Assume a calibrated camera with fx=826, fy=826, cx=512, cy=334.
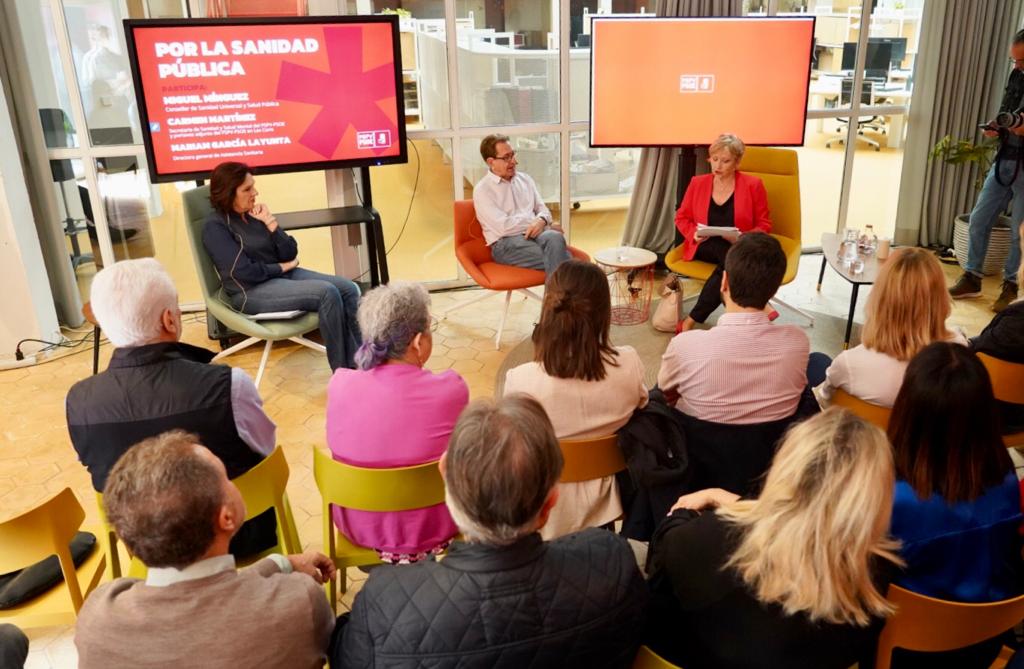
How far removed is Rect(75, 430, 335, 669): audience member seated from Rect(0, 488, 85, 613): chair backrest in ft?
1.99

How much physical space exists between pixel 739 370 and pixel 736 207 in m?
2.54

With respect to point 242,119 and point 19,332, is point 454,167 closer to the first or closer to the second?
point 242,119

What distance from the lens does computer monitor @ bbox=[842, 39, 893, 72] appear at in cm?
584

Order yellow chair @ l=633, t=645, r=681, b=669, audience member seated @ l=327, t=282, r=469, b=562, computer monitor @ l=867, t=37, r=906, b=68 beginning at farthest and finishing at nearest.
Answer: computer monitor @ l=867, t=37, r=906, b=68 → audience member seated @ l=327, t=282, r=469, b=562 → yellow chair @ l=633, t=645, r=681, b=669

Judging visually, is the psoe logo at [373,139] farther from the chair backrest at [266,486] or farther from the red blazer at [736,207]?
the chair backrest at [266,486]

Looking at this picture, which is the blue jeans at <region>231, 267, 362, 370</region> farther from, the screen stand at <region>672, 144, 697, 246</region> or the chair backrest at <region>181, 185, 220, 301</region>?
the screen stand at <region>672, 144, 697, 246</region>

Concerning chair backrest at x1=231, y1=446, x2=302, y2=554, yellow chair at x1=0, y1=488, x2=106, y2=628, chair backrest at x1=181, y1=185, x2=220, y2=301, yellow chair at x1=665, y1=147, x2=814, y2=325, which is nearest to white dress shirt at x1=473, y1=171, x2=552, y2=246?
yellow chair at x1=665, y1=147, x2=814, y2=325

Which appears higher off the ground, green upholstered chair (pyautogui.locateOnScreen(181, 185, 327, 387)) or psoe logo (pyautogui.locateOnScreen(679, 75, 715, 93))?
psoe logo (pyautogui.locateOnScreen(679, 75, 715, 93))

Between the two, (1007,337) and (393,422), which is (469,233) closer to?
(393,422)

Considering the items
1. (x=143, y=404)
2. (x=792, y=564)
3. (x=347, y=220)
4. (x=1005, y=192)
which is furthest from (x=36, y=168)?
(x=1005, y=192)

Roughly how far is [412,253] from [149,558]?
15.9 ft

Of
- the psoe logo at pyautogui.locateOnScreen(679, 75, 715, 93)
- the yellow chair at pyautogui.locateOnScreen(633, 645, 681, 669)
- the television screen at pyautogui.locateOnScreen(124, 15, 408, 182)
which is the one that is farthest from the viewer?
the psoe logo at pyautogui.locateOnScreen(679, 75, 715, 93)

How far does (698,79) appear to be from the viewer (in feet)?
17.3

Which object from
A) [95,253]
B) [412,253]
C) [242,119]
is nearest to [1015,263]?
[412,253]
